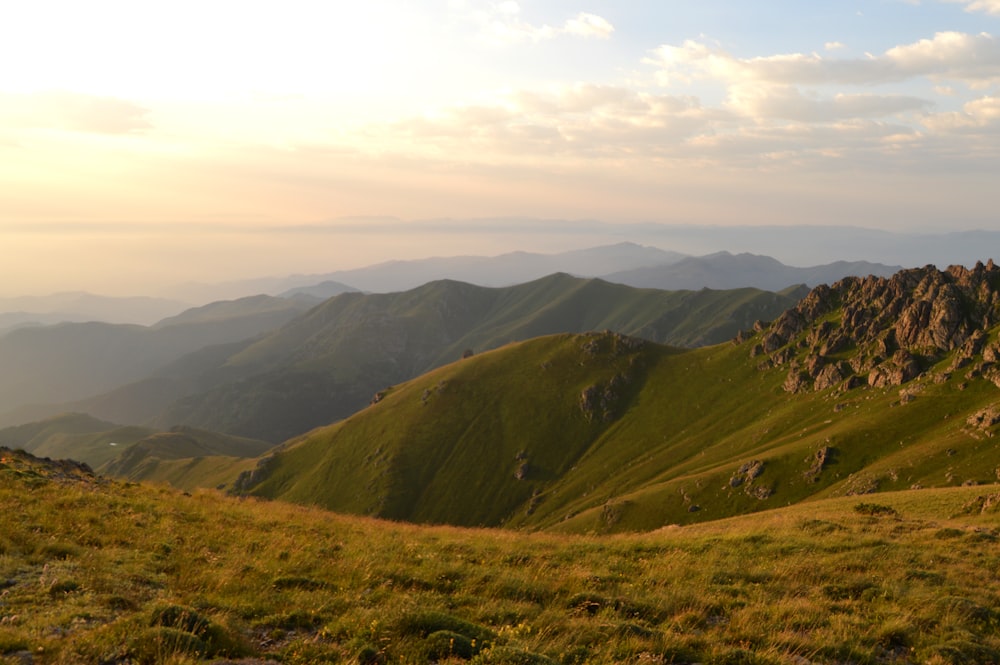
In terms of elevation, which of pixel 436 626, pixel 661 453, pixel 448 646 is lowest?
pixel 661 453

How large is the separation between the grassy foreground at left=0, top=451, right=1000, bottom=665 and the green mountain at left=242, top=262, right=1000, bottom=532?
3226 inches

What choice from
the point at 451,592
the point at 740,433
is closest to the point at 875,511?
the point at 451,592

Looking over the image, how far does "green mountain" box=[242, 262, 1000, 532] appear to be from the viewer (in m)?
109

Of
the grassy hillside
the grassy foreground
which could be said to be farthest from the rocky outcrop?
the grassy foreground

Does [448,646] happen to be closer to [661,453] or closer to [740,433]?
[740,433]

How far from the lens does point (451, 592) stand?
626 inches

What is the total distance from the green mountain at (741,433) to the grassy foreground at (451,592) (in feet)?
269

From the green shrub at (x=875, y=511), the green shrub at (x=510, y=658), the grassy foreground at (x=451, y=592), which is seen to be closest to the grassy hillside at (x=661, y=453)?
the green shrub at (x=875, y=511)

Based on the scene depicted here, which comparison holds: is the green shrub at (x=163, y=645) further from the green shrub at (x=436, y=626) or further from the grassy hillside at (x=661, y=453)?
the grassy hillside at (x=661, y=453)

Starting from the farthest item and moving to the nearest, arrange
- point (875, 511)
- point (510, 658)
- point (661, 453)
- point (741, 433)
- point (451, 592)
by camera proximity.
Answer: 1. point (661, 453)
2. point (741, 433)
3. point (875, 511)
4. point (451, 592)
5. point (510, 658)

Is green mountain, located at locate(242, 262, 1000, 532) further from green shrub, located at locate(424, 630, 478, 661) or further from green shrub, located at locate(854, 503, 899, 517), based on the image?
green shrub, located at locate(424, 630, 478, 661)

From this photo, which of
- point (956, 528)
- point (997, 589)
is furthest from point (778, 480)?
point (997, 589)

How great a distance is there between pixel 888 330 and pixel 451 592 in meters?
179

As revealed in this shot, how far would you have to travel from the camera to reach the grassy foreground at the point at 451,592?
1090 centimetres
